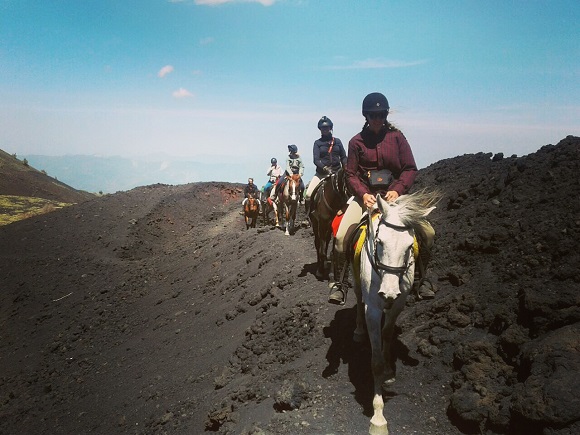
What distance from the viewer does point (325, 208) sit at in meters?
8.64

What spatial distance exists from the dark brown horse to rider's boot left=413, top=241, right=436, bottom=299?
10.4 feet

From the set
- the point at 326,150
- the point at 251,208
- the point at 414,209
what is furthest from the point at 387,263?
the point at 251,208

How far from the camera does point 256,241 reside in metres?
14.1

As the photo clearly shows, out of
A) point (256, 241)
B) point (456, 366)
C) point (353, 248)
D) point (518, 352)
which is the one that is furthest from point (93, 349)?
point (518, 352)

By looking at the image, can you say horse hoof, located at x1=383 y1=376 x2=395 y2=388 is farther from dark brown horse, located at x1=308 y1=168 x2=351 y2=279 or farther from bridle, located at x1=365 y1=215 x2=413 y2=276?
dark brown horse, located at x1=308 y1=168 x2=351 y2=279

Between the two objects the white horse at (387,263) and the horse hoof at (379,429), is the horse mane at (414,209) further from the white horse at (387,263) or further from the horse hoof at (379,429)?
the horse hoof at (379,429)

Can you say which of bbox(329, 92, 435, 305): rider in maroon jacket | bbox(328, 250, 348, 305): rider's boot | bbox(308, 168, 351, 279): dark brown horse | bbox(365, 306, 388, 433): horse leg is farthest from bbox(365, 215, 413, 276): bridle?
bbox(308, 168, 351, 279): dark brown horse

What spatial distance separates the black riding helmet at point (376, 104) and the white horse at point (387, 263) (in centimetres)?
168

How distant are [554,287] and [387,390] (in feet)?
9.15

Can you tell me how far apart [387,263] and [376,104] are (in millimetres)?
2693

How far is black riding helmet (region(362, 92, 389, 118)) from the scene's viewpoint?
5352 millimetres

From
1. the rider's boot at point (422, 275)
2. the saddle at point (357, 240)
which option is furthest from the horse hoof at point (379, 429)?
the saddle at point (357, 240)

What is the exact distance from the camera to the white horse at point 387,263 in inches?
150

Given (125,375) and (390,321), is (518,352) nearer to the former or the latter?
(390,321)
